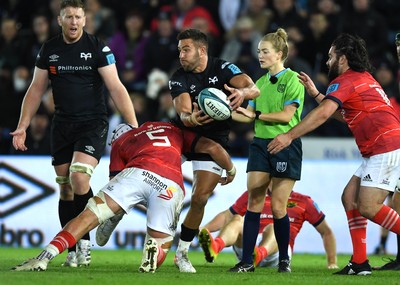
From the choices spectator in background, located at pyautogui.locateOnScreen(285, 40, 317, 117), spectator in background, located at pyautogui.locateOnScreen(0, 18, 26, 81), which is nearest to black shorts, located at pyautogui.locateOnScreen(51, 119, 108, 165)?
spectator in background, located at pyautogui.locateOnScreen(285, 40, 317, 117)

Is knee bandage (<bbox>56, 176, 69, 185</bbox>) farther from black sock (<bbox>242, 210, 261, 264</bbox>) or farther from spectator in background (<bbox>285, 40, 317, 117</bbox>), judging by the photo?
spectator in background (<bbox>285, 40, 317, 117</bbox>)

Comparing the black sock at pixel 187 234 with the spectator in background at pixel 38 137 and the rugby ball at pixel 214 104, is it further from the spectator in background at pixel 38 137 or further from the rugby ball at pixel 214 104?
the spectator in background at pixel 38 137

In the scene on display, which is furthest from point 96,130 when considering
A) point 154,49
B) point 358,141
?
point 154,49

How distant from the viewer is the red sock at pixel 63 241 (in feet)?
27.7

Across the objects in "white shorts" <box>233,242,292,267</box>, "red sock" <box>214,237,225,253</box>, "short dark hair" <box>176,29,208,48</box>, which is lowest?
"white shorts" <box>233,242,292,267</box>

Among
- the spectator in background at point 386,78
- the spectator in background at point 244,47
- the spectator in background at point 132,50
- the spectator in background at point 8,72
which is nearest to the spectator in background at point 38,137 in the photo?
the spectator in background at point 8,72

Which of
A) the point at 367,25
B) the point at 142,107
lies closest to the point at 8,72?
the point at 142,107

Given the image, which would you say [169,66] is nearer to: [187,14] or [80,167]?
[187,14]

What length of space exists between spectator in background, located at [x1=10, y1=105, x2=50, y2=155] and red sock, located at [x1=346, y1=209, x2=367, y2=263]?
6.55 meters

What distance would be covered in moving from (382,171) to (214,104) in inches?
67.9

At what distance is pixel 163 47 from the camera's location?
17.3m

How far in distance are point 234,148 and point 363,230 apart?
6411mm

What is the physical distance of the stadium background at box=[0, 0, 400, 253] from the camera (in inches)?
544

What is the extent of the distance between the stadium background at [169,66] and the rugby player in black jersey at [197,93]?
13.1ft
